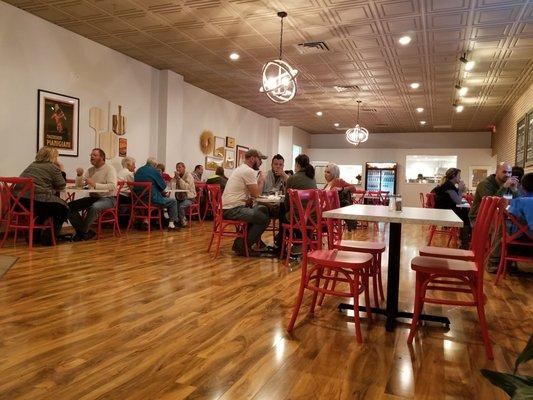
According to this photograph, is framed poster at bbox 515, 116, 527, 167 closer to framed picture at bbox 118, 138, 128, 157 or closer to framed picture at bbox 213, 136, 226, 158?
framed picture at bbox 213, 136, 226, 158

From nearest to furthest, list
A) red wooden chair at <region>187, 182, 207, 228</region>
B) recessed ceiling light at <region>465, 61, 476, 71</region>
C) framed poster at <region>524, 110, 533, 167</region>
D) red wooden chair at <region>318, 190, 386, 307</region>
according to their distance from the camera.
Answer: red wooden chair at <region>318, 190, 386, 307</region>, recessed ceiling light at <region>465, 61, 476, 71</region>, framed poster at <region>524, 110, 533, 167</region>, red wooden chair at <region>187, 182, 207, 228</region>

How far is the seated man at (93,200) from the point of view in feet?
20.4

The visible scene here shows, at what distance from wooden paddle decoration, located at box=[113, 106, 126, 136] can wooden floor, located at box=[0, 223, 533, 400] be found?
4.38 m

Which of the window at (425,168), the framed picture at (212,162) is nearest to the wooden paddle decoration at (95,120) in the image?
the framed picture at (212,162)

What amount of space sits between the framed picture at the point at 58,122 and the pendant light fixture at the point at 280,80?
11.0 feet

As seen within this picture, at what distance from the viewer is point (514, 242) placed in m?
4.45

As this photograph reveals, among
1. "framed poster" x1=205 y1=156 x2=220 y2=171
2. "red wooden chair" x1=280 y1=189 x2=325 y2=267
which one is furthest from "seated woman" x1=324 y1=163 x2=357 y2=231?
"framed poster" x1=205 y1=156 x2=220 y2=171

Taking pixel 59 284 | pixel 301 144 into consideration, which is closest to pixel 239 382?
pixel 59 284

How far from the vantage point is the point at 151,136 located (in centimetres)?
925

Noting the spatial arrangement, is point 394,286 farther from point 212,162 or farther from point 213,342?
point 212,162

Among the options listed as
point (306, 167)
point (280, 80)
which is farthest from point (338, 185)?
point (280, 80)

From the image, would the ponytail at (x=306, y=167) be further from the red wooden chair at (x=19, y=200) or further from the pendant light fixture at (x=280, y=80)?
the red wooden chair at (x=19, y=200)

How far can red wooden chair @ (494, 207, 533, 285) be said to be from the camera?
4371 mm

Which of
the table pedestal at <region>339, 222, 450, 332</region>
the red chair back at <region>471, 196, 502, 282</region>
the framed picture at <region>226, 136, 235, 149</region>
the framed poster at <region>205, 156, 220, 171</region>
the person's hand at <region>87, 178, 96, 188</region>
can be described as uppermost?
the framed picture at <region>226, 136, 235, 149</region>
